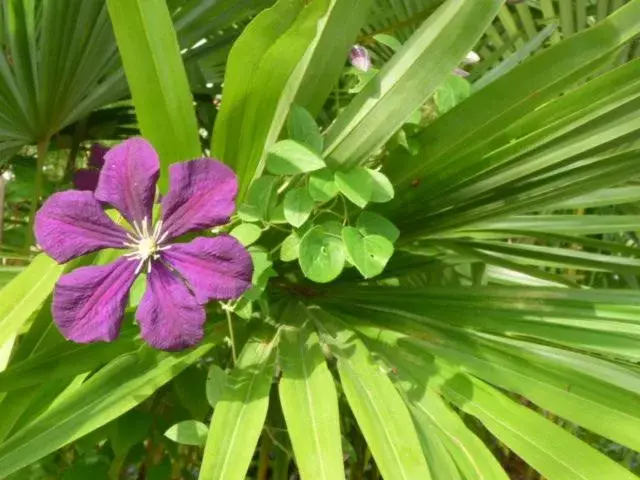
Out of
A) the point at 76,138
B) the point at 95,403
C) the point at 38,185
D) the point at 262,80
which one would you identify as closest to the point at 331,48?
the point at 262,80

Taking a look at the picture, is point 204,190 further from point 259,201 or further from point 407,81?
point 407,81

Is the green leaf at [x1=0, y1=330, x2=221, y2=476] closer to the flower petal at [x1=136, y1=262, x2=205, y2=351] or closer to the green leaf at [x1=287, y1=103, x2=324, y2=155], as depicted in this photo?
the flower petal at [x1=136, y1=262, x2=205, y2=351]

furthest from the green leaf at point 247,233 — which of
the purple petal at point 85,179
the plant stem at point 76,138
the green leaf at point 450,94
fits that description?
the plant stem at point 76,138

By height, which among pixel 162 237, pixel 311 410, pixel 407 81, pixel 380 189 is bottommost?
pixel 311 410

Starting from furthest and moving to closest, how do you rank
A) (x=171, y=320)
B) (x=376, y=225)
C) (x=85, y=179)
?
(x=85, y=179) → (x=376, y=225) → (x=171, y=320)

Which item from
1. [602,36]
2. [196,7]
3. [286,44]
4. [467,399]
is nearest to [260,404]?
[467,399]

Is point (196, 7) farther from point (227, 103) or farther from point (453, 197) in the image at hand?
point (453, 197)
